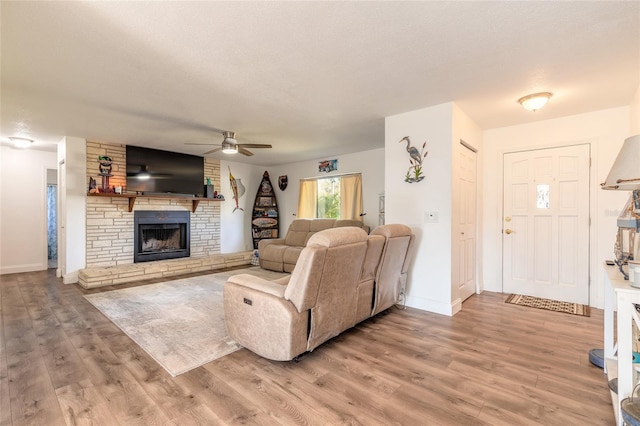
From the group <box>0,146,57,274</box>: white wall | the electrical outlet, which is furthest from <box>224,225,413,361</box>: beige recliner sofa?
<box>0,146,57,274</box>: white wall

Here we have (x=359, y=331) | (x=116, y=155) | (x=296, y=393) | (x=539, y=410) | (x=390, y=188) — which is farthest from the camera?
(x=116, y=155)

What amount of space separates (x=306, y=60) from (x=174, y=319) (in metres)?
2.94

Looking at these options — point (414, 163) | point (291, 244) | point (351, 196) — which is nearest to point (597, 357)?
point (414, 163)

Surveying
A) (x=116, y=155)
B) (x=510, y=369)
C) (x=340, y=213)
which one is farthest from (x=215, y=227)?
(x=510, y=369)

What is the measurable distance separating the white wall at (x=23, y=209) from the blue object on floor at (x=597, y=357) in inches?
333

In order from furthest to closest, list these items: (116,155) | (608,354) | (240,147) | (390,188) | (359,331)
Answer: (116,155) < (240,147) < (390,188) < (359,331) < (608,354)

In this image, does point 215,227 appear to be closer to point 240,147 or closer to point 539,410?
point 240,147

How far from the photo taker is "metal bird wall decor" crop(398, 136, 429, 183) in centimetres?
346

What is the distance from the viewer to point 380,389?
1.90 metres

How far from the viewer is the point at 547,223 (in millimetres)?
3850

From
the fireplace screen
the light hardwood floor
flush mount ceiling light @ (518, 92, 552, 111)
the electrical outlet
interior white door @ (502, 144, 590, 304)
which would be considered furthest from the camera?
the fireplace screen

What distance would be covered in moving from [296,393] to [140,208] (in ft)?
17.3

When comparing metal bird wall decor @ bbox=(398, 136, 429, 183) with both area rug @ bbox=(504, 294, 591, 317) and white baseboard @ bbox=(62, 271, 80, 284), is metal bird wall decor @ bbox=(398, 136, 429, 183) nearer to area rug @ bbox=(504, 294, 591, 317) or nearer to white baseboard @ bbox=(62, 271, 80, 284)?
area rug @ bbox=(504, 294, 591, 317)

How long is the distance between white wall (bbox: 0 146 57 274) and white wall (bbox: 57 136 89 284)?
120 cm
